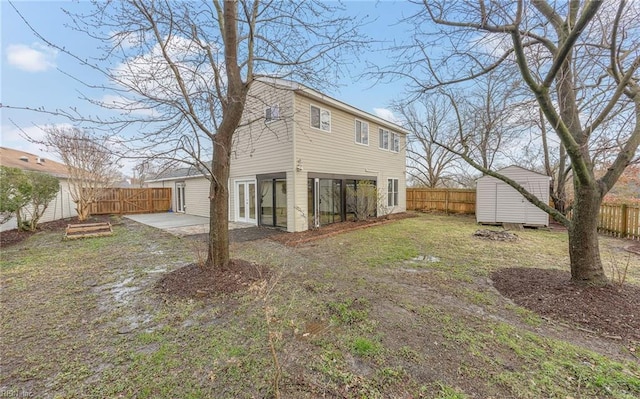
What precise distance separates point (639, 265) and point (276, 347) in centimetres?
A: 801

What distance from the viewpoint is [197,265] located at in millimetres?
5000

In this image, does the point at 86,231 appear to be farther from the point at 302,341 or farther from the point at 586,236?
the point at 586,236

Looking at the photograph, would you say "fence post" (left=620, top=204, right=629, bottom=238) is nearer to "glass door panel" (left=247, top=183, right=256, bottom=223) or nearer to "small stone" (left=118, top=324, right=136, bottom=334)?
"glass door panel" (left=247, top=183, right=256, bottom=223)

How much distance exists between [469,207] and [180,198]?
19.2 m

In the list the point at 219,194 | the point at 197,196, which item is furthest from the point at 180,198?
the point at 219,194

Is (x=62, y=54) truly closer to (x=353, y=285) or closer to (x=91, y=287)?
(x=91, y=287)

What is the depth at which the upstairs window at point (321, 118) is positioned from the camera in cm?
995

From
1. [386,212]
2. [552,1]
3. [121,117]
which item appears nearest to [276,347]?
[121,117]

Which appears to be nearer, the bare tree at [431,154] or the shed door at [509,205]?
the shed door at [509,205]

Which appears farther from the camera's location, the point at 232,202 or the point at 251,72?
the point at 232,202

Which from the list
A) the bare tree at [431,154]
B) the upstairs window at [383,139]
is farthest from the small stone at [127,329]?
the bare tree at [431,154]

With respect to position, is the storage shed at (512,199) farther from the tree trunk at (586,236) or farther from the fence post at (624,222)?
the tree trunk at (586,236)

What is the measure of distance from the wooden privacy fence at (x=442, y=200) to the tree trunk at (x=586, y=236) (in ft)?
41.3

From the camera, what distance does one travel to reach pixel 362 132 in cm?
1250
